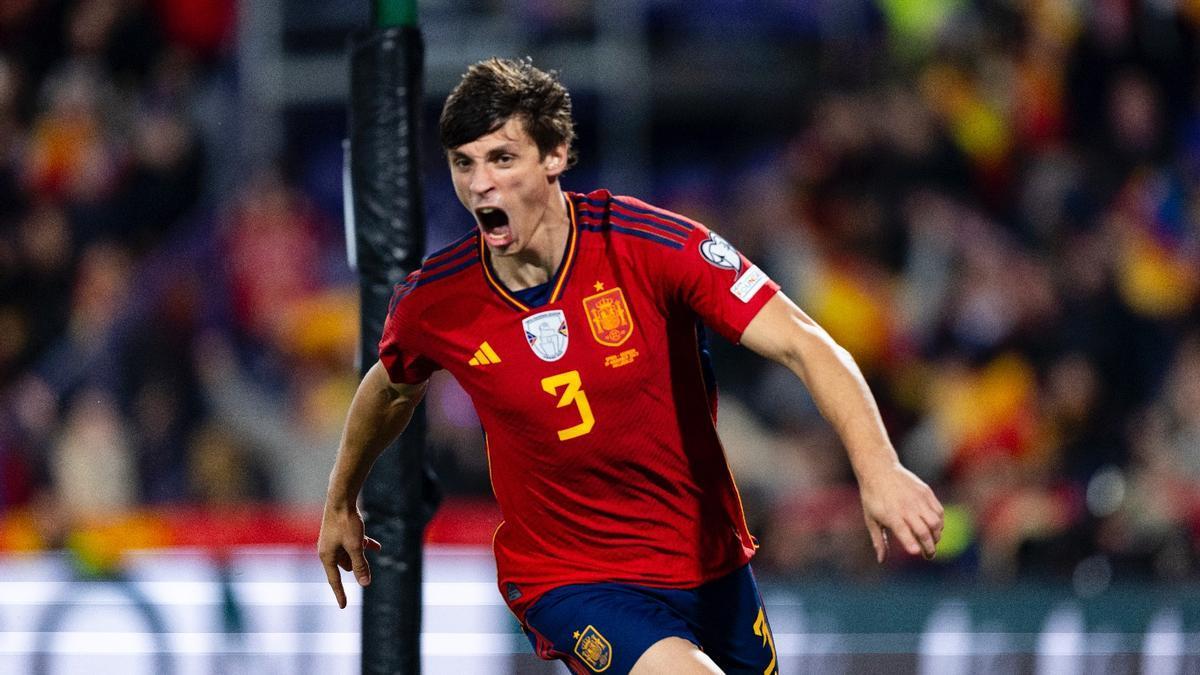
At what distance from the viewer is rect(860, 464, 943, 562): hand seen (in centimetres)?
310

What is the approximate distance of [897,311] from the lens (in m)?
8.72

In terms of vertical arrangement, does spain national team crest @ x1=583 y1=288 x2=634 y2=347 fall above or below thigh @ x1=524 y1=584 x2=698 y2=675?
above

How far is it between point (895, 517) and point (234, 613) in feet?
12.7

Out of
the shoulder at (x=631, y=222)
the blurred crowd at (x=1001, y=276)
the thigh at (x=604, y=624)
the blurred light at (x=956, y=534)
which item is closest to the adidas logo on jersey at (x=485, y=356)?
the shoulder at (x=631, y=222)

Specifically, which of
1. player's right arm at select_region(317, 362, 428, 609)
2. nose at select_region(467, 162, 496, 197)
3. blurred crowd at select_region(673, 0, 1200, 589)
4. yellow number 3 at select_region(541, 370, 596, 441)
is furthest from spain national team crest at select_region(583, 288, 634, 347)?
blurred crowd at select_region(673, 0, 1200, 589)

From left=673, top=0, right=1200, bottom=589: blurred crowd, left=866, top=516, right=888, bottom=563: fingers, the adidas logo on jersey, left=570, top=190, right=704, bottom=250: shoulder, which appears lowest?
left=673, top=0, right=1200, bottom=589: blurred crowd

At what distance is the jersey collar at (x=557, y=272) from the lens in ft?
12.3

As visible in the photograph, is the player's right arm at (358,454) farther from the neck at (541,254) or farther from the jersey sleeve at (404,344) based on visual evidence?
the neck at (541,254)

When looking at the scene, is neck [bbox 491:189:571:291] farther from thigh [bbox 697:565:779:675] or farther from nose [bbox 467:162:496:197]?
thigh [bbox 697:565:779:675]

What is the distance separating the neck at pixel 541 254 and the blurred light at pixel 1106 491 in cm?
459

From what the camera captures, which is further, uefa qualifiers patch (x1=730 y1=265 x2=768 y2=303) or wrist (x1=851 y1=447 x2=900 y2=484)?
uefa qualifiers patch (x1=730 y1=265 x2=768 y2=303)

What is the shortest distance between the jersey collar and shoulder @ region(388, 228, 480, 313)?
0.03 meters

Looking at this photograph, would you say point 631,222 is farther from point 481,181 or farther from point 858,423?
point 858,423

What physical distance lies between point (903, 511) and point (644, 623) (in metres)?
0.83
